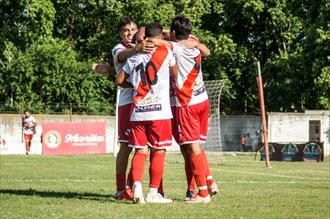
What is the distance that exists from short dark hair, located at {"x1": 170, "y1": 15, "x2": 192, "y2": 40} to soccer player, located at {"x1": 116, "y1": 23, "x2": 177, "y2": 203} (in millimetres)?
353

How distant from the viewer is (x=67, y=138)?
137 feet

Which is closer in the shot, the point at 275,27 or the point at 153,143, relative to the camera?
the point at 153,143

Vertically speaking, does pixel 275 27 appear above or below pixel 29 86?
above

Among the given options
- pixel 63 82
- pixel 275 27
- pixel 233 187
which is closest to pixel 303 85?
pixel 275 27

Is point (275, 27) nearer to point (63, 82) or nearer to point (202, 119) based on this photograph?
point (63, 82)

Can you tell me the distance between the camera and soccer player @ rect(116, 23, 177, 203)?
9.88 m

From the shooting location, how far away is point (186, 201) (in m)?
10.4

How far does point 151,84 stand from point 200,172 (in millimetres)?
1377

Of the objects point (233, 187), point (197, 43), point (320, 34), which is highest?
point (320, 34)

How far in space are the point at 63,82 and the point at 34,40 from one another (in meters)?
3.42

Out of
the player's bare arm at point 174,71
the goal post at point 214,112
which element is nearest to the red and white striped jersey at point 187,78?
the player's bare arm at point 174,71

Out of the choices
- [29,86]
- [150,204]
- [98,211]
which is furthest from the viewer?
[29,86]

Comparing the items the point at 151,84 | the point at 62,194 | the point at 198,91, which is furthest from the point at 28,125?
the point at 151,84

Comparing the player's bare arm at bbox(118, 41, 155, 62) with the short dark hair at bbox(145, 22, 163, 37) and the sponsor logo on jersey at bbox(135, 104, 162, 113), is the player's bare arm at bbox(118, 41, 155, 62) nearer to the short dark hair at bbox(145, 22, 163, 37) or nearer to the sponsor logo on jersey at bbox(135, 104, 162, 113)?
the short dark hair at bbox(145, 22, 163, 37)
